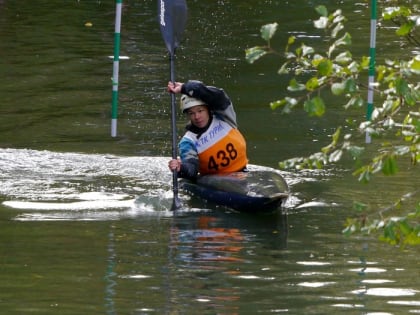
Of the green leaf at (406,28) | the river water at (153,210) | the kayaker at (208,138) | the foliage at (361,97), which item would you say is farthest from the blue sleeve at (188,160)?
the green leaf at (406,28)

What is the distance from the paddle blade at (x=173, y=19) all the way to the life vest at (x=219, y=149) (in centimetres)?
179

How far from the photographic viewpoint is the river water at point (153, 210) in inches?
265

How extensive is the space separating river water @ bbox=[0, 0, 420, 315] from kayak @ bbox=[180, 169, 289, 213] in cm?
11

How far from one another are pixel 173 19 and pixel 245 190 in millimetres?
2773

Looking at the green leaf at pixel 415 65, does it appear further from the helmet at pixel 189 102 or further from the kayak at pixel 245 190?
the helmet at pixel 189 102

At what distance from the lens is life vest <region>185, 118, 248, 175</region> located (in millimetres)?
9656

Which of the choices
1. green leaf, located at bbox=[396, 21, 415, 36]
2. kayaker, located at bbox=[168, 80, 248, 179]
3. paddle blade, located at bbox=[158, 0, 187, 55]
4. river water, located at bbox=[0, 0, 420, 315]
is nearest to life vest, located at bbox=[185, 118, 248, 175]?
kayaker, located at bbox=[168, 80, 248, 179]

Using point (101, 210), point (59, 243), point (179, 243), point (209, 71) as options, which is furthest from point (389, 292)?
point (209, 71)

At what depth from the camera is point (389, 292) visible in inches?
265

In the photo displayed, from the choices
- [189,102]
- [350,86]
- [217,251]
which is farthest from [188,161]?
[350,86]

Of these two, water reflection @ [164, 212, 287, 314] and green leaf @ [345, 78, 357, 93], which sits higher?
green leaf @ [345, 78, 357, 93]

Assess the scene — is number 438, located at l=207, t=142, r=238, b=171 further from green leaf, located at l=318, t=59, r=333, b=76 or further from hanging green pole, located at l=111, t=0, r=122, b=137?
green leaf, located at l=318, t=59, r=333, b=76

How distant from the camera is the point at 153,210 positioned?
9414 mm

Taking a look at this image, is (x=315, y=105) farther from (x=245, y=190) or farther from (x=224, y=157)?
(x=224, y=157)
